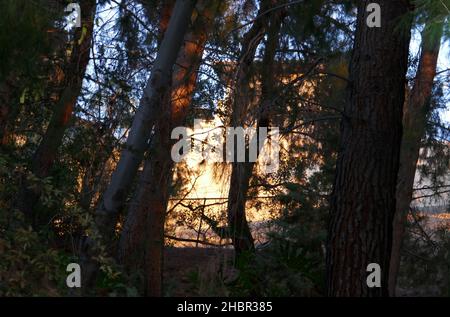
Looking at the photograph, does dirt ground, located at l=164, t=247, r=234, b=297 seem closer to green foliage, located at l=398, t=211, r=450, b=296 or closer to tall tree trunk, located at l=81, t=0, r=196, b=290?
tall tree trunk, located at l=81, t=0, r=196, b=290

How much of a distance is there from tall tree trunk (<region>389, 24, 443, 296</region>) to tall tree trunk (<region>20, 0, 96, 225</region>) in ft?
17.9

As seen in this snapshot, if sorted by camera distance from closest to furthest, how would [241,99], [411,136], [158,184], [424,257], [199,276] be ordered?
1. [241,99]
2. [158,184]
3. [199,276]
4. [411,136]
5. [424,257]

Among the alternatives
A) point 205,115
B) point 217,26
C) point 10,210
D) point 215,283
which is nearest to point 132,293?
point 215,283

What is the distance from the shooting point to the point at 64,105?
11.3 meters

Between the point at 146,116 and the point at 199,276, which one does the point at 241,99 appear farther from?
the point at 199,276

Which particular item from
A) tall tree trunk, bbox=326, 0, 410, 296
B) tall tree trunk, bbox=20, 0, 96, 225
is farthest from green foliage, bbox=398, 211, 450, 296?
tall tree trunk, bbox=20, 0, 96, 225

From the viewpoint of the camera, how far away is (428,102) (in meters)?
11.8

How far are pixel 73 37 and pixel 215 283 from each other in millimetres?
4301

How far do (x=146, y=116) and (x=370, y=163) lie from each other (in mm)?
2776

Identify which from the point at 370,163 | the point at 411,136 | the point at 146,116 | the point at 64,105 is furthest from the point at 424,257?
the point at 64,105

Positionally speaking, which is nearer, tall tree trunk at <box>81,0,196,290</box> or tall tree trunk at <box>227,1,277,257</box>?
tall tree trunk at <box>227,1,277,257</box>

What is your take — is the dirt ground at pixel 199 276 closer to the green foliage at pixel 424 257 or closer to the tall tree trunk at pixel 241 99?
the tall tree trunk at pixel 241 99

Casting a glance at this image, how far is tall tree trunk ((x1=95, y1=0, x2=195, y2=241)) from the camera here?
28.8ft

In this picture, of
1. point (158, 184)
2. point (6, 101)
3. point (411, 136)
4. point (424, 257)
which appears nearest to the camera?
point (158, 184)
